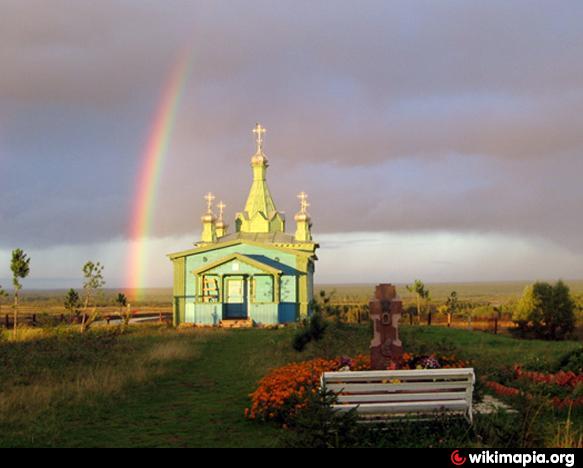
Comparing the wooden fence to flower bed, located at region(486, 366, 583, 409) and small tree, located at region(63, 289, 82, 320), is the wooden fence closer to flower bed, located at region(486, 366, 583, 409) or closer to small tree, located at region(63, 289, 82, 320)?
small tree, located at region(63, 289, 82, 320)

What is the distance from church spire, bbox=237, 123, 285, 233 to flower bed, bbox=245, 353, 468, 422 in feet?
86.3

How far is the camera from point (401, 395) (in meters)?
8.47

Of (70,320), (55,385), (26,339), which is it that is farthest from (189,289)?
(55,385)

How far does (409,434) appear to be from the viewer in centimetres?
816

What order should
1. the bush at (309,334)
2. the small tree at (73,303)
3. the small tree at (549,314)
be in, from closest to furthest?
the bush at (309,334), the small tree at (73,303), the small tree at (549,314)

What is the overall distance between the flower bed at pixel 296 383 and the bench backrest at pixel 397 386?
15.0 inches

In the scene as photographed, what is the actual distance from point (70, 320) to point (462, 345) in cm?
1861

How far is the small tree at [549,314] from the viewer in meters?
31.2
